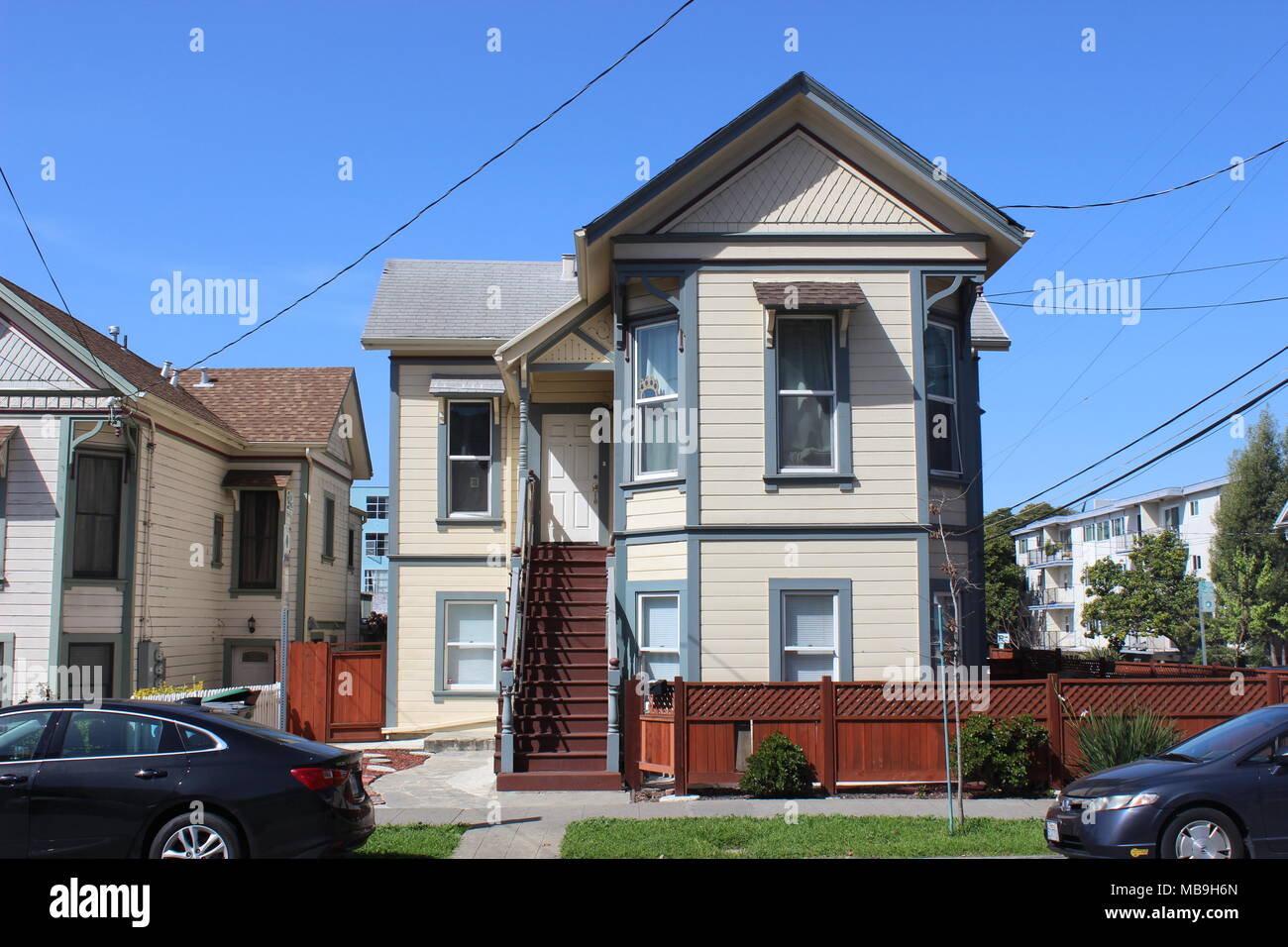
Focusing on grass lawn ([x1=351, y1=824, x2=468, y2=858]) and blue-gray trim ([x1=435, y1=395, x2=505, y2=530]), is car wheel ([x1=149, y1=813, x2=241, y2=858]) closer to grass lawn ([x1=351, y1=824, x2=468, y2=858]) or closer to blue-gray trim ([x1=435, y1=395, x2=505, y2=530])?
grass lawn ([x1=351, y1=824, x2=468, y2=858])

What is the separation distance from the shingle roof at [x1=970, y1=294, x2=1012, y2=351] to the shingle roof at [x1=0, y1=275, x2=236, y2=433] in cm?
1478

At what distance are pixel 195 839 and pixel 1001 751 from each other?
8888mm

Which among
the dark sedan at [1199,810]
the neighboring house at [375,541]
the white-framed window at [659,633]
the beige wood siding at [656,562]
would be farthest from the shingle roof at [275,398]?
the neighboring house at [375,541]

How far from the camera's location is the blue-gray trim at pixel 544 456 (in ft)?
63.6

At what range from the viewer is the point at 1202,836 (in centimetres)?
879

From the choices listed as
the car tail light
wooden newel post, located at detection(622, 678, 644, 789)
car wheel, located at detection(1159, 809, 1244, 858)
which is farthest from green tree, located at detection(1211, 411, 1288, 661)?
the car tail light

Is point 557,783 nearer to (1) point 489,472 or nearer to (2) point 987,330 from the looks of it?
(1) point 489,472

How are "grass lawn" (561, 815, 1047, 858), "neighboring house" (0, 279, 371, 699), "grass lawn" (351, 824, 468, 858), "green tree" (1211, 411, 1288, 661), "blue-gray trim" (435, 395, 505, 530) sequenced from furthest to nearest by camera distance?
1. "green tree" (1211, 411, 1288, 661)
2. "blue-gray trim" (435, 395, 505, 530)
3. "neighboring house" (0, 279, 371, 699)
4. "grass lawn" (351, 824, 468, 858)
5. "grass lawn" (561, 815, 1047, 858)

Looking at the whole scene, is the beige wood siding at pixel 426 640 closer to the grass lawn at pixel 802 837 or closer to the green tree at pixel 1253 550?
the grass lawn at pixel 802 837

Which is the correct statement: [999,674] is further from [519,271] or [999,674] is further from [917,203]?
[519,271]

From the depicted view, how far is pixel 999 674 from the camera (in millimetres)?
19516

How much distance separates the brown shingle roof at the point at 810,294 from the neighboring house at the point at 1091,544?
37.7 m

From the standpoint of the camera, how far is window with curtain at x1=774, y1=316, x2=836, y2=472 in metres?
15.0
